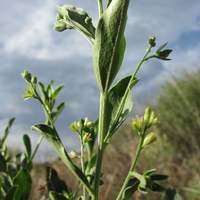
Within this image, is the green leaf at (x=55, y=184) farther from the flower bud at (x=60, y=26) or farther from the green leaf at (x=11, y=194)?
the flower bud at (x=60, y=26)

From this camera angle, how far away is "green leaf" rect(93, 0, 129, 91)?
948 millimetres

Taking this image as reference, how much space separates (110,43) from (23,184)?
12.2 inches

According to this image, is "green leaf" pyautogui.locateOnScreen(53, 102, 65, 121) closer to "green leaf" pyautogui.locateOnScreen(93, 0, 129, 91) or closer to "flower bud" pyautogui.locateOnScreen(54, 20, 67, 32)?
"flower bud" pyautogui.locateOnScreen(54, 20, 67, 32)

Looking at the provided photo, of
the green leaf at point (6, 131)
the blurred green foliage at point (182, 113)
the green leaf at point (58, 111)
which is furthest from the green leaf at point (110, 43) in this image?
the blurred green foliage at point (182, 113)

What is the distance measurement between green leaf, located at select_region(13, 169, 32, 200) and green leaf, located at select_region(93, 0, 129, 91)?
0.72 ft

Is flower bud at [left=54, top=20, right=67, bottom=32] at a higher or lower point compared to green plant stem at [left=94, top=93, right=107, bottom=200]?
higher

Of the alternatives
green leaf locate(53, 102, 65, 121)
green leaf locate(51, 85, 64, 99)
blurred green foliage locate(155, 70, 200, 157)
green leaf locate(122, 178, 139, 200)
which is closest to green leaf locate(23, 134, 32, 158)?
green leaf locate(53, 102, 65, 121)

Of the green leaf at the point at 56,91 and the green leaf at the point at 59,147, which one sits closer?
the green leaf at the point at 59,147

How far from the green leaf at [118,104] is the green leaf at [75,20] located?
101 mm

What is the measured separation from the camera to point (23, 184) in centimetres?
108

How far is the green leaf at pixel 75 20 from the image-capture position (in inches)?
41.3

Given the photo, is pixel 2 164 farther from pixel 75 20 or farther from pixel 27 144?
pixel 75 20

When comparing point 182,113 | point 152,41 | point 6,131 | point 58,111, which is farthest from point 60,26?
point 182,113

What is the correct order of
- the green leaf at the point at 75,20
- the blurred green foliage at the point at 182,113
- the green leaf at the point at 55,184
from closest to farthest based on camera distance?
1. the green leaf at the point at 75,20
2. the green leaf at the point at 55,184
3. the blurred green foliage at the point at 182,113
